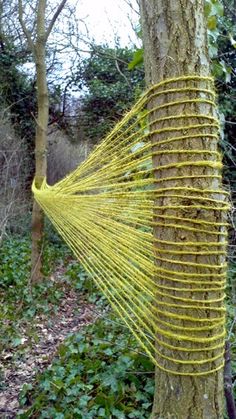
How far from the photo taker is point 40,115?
13.8ft

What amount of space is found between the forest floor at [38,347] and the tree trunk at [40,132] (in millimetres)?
506

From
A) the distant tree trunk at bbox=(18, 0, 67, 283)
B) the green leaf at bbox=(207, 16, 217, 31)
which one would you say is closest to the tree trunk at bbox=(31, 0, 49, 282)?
the distant tree trunk at bbox=(18, 0, 67, 283)

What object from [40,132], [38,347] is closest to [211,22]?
[38,347]

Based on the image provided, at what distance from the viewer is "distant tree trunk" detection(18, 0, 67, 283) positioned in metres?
4.04

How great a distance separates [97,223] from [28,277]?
128 inches

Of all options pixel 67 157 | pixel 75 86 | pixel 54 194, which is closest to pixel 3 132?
pixel 67 157

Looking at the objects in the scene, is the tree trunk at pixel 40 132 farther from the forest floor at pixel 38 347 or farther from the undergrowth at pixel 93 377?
the undergrowth at pixel 93 377

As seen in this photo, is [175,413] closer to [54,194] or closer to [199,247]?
[199,247]

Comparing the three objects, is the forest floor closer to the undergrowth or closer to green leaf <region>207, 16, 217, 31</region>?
the undergrowth

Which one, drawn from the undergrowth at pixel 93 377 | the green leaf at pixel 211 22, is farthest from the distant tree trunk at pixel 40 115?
the green leaf at pixel 211 22

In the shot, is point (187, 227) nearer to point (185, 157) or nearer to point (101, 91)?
point (185, 157)

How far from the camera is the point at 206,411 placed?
956 mm

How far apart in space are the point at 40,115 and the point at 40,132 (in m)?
0.17

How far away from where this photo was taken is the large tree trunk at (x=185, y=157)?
0.94m
